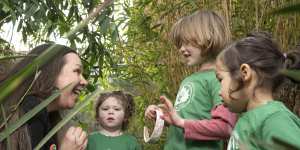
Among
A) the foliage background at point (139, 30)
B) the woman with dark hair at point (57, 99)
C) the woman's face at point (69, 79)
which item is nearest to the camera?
the woman with dark hair at point (57, 99)

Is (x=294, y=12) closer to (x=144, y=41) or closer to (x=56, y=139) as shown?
(x=56, y=139)

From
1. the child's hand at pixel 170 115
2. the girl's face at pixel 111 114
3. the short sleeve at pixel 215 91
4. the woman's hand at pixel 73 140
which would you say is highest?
the short sleeve at pixel 215 91

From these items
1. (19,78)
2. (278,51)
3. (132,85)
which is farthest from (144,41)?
(19,78)

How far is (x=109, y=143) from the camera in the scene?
3.59 m

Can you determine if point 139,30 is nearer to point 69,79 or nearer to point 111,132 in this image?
point 111,132

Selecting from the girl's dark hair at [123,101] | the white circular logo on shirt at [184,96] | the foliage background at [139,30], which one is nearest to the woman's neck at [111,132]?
the girl's dark hair at [123,101]

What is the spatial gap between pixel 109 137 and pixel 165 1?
94 centimetres

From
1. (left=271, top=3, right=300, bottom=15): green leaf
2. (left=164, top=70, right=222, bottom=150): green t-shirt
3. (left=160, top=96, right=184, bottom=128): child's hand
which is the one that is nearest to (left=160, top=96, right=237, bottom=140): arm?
(left=160, top=96, right=184, bottom=128): child's hand

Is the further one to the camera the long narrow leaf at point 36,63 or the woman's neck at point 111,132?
the woman's neck at point 111,132

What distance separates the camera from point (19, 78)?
0.48 metres

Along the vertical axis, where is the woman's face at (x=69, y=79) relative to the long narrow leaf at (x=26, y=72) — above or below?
below

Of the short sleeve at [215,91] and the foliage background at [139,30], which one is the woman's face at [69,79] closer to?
the foliage background at [139,30]

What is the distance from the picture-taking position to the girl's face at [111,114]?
3.66 m

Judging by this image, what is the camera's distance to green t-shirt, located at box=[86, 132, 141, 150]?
357 centimetres
